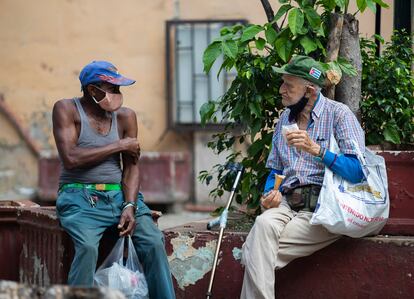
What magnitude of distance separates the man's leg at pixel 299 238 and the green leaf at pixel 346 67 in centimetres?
91

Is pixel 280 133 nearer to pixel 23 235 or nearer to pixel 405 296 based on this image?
pixel 405 296

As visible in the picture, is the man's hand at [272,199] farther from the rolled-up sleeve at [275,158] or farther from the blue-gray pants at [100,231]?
the blue-gray pants at [100,231]

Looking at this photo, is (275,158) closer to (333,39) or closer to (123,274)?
(333,39)

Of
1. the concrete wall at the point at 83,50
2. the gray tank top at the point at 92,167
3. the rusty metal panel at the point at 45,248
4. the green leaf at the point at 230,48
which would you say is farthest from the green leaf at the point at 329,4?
the concrete wall at the point at 83,50

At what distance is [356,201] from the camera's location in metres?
4.73

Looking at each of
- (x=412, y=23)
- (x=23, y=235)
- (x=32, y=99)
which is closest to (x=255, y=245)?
(x=23, y=235)

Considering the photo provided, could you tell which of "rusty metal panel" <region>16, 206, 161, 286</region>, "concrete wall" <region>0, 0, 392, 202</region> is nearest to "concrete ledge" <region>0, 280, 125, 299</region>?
"rusty metal panel" <region>16, 206, 161, 286</region>

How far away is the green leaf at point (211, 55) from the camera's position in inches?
203

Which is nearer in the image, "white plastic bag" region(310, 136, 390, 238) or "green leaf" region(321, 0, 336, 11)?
"white plastic bag" region(310, 136, 390, 238)

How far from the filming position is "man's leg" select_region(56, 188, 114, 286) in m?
4.52

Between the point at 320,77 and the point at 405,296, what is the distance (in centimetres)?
133

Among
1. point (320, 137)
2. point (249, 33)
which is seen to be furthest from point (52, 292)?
point (249, 33)

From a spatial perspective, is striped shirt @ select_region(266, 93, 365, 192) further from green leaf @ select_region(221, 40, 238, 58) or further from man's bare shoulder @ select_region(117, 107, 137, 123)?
man's bare shoulder @ select_region(117, 107, 137, 123)

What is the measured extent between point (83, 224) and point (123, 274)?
1.11 feet
